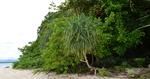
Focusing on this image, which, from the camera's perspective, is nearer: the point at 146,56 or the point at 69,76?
the point at 69,76

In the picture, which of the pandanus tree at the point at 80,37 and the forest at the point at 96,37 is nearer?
the pandanus tree at the point at 80,37

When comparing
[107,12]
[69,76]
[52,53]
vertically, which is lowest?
[69,76]

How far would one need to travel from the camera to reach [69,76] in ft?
35.2

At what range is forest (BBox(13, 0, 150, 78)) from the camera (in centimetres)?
1102

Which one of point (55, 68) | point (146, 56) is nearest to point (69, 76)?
point (55, 68)

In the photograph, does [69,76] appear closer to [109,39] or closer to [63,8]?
[109,39]

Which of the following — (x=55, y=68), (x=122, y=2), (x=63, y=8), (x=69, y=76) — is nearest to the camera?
(x=69, y=76)

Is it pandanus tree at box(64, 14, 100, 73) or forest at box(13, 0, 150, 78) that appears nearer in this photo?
pandanus tree at box(64, 14, 100, 73)

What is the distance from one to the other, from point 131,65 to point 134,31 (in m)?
1.23

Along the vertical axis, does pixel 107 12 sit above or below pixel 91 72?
above

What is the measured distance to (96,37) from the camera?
11203 millimetres

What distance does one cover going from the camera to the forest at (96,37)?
11023 millimetres

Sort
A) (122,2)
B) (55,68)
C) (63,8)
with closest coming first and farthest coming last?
(55,68)
(122,2)
(63,8)

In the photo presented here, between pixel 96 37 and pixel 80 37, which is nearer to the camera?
pixel 80 37
